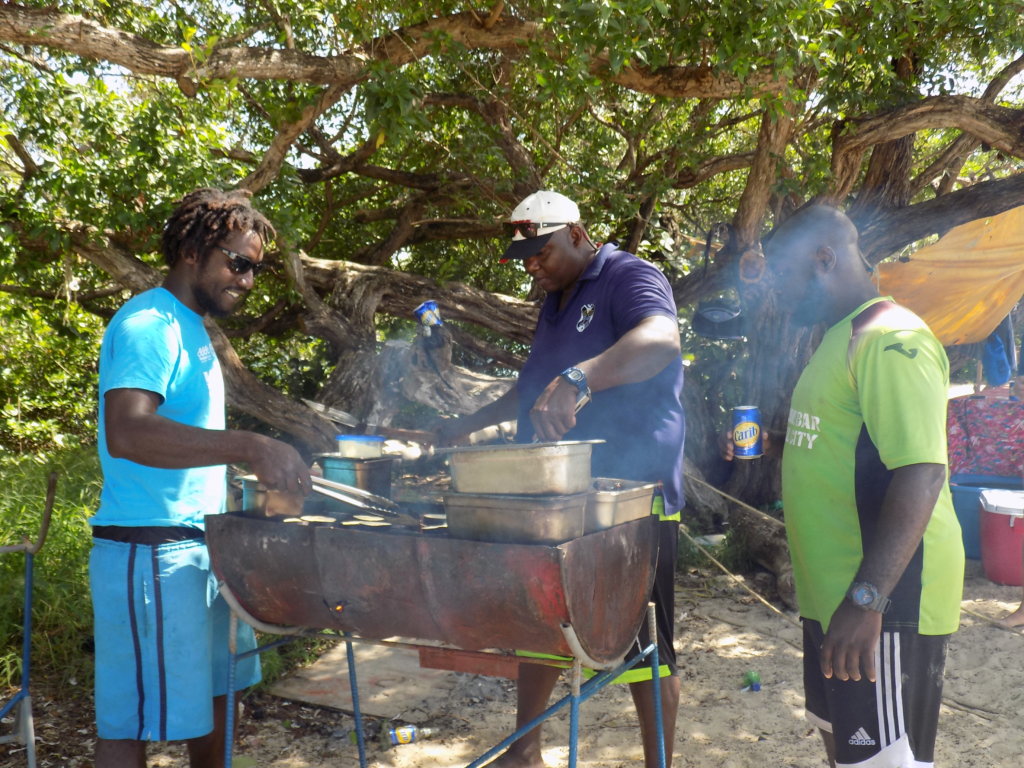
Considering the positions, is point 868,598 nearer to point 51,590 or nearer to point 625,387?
point 625,387

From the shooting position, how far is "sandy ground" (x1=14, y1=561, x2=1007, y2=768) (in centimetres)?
337

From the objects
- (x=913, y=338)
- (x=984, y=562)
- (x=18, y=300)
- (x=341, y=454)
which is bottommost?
(x=984, y=562)

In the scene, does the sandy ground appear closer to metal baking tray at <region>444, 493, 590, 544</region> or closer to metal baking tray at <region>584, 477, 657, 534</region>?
metal baking tray at <region>584, 477, 657, 534</region>

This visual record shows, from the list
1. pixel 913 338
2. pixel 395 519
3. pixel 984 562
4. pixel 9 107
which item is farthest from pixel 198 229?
pixel 984 562

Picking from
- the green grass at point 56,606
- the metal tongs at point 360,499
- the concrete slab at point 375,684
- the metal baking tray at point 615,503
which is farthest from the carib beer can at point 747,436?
the green grass at point 56,606

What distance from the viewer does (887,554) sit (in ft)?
6.34

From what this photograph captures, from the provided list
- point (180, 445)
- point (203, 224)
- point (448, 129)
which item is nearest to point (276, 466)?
point (180, 445)

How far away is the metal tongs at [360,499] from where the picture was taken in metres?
2.20

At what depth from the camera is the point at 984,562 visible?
5.75 m

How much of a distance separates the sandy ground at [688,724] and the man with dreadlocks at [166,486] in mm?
1239

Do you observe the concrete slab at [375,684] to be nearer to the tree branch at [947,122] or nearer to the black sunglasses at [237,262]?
the black sunglasses at [237,262]

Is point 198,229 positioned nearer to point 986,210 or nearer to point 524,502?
point 524,502

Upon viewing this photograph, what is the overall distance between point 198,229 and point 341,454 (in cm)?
75

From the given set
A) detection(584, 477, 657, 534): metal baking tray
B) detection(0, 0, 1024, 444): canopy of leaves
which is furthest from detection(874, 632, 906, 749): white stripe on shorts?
detection(0, 0, 1024, 444): canopy of leaves
